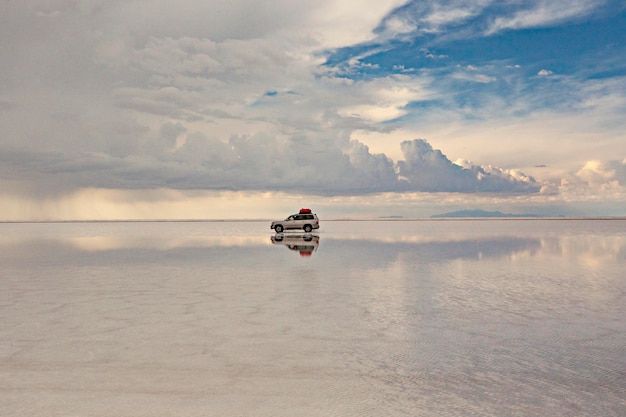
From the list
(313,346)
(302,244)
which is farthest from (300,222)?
(313,346)

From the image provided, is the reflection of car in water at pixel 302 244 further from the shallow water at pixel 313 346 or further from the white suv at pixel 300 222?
the shallow water at pixel 313 346

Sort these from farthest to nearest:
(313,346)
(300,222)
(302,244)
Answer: (300,222) → (302,244) → (313,346)

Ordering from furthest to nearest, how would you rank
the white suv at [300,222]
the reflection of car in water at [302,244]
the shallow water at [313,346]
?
the white suv at [300,222], the reflection of car in water at [302,244], the shallow water at [313,346]

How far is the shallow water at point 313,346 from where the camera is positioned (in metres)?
6.33

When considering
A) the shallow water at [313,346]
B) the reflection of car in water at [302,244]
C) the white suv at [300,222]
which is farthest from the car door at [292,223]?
the shallow water at [313,346]

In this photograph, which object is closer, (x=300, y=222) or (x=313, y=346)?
(x=313, y=346)

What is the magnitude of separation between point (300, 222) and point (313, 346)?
49.2 metres

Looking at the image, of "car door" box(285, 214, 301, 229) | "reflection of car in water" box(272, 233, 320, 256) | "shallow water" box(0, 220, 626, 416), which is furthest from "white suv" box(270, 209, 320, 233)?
"shallow water" box(0, 220, 626, 416)

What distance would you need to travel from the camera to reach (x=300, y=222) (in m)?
58.2

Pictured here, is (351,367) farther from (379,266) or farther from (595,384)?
(379,266)

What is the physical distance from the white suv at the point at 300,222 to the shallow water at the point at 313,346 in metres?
39.0

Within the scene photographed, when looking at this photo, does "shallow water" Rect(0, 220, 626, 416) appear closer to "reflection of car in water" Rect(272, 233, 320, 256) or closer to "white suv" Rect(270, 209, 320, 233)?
"reflection of car in water" Rect(272, 233, 320, 256)

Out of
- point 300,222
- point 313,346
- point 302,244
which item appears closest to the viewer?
point 313,346

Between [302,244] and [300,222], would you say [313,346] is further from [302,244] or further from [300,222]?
[300,222]
